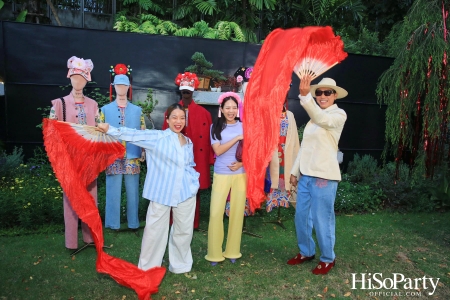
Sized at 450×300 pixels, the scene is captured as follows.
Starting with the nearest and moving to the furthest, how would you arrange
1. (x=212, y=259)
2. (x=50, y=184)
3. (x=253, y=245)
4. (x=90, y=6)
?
(x=212, y=259) < (x=253, y=245) < (x=50, y=184) < (x=90, y=6)

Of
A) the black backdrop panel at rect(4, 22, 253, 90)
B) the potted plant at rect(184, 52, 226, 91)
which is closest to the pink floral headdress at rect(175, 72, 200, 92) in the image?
the potted plant at rect(184, 52, 226, 91)

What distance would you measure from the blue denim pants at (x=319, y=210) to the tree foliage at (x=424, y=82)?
2.26 metres

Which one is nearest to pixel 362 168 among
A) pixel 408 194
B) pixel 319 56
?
pixel 408 194

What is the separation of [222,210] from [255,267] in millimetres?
699

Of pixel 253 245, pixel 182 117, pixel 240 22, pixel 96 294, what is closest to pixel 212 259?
pixel 253 245

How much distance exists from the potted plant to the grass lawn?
281cm

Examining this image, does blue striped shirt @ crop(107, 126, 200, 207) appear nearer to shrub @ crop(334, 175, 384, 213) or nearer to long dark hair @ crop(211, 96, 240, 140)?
long dark hair @ crop(211, 96, 240, 140)

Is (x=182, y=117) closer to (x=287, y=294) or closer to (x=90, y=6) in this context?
(x=287, y=294)

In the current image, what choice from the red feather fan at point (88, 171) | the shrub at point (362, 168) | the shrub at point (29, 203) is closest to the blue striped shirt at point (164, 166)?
the red feather fan at point (88, 171)

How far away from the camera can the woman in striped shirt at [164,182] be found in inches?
145

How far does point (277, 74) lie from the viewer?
322 cm

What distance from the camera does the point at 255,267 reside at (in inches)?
166

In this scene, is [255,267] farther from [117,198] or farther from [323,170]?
[117,198]

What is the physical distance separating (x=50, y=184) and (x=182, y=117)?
2871mm
